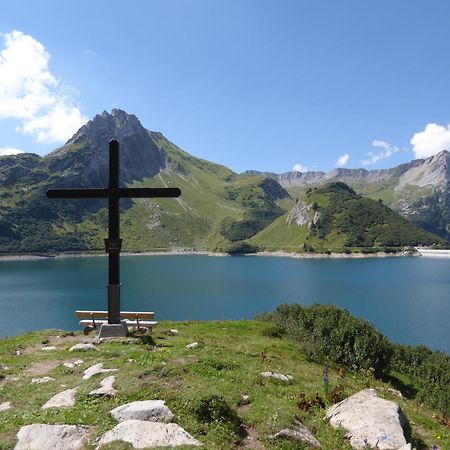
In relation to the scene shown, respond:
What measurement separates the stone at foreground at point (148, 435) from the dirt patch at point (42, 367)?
748cm

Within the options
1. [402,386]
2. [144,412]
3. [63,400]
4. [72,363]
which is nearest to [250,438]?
[144,412]

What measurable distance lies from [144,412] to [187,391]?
1.84 meters

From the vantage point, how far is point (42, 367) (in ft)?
56.5

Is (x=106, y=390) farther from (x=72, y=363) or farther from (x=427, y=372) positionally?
Answer: (x=427, y=372)

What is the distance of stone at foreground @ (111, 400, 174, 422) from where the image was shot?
1086 cm

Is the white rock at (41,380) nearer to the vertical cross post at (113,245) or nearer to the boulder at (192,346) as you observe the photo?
the boulder at (192,346)

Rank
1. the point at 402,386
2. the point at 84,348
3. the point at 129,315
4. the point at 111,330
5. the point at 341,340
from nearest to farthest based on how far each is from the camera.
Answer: the point at 84,348, the point at 111,330, the point at 341,340, the point at 402,386, the point at 129,315

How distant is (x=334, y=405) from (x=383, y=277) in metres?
188

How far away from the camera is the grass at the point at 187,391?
430 inches

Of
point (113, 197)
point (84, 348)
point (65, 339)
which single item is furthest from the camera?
point (65, 339)

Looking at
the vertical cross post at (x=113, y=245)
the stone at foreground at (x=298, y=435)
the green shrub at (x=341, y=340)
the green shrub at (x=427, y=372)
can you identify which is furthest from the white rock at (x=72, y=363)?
the green shrub at (x=427, y=372)

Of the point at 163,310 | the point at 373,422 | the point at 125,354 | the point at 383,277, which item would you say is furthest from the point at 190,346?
the point at 383,277

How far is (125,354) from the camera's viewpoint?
17.6m

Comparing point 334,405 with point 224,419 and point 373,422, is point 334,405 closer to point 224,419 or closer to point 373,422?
point 373,422
